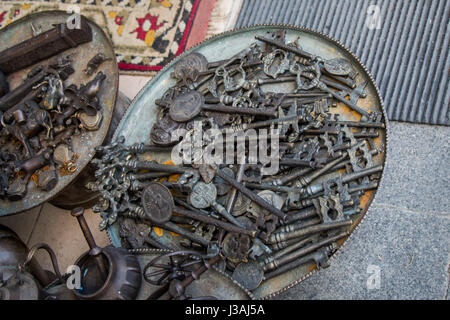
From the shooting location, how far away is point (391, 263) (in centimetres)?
260

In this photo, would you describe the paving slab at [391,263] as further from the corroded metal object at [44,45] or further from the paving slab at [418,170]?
the corroded metal object at [44,45]

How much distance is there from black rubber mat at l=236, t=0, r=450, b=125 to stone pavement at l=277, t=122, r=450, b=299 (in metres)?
0.21

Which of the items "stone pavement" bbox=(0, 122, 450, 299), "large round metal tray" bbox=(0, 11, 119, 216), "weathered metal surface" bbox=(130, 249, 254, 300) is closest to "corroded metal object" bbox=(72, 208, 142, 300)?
"weathered metal surface" bbox=(130, 249, 254, 300)

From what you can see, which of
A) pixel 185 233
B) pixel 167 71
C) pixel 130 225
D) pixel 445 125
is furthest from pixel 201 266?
pixel 445 125

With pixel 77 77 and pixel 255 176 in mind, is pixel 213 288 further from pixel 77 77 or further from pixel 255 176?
pixel 77 77

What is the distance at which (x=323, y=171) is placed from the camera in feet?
7.28

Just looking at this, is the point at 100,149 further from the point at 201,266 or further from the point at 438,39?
the point at 438,39

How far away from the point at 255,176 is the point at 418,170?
4.17 ft

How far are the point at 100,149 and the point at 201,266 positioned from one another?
109 cm

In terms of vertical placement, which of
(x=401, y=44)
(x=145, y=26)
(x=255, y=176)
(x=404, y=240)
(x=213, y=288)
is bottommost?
(x=213, y=288)

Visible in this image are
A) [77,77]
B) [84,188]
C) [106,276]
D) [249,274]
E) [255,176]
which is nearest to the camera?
[106,276]

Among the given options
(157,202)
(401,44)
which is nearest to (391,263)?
(157,202)

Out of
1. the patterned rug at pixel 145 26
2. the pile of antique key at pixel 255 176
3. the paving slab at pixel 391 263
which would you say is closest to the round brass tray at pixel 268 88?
the pile of antique key at pixel 255 176

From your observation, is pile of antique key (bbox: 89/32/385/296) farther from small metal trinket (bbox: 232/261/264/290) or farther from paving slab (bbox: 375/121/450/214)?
paving slab (bbox: 375/121/450/214)
